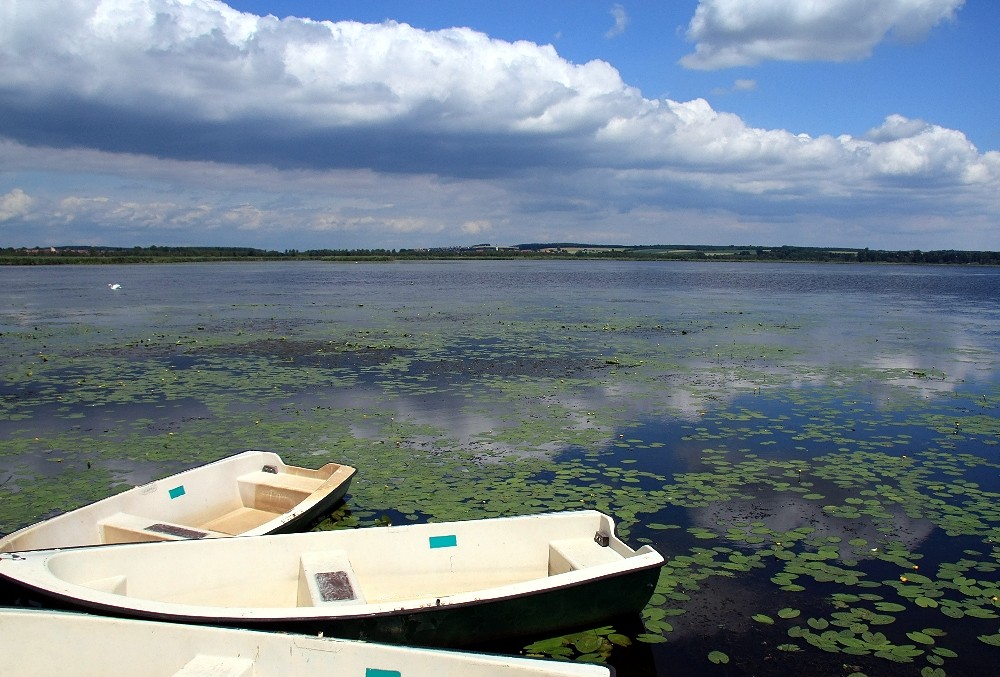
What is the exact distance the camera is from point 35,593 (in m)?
5.26

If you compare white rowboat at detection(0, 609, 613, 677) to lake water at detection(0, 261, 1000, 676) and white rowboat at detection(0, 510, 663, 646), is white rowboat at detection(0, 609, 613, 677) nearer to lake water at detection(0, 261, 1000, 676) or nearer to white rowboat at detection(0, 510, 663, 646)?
white rowboat at detection(0, 510, 663, 646)

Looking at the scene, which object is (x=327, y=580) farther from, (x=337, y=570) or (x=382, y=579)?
(x=382, y=579)

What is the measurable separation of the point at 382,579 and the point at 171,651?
7.19ft

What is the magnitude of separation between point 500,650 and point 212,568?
2.50m

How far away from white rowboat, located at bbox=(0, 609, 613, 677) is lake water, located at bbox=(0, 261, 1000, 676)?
1.87m

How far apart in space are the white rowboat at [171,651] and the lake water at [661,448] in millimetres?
1870

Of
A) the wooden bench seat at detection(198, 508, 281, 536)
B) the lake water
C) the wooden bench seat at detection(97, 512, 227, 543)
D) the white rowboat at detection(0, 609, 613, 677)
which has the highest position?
the white rowboat at detection(0, 609, 613, 677)

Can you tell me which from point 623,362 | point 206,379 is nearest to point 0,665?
point 206,379

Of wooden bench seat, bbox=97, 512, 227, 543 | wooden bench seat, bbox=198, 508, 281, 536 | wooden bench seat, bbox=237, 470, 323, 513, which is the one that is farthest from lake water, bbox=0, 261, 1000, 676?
wooden bench seat, bbox=97, 512, 227, 543

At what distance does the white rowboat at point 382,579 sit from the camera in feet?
17.3

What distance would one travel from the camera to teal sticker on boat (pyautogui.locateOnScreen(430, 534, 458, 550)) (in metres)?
6.87

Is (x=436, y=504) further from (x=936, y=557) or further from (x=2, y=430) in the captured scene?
(x=2, y=430)

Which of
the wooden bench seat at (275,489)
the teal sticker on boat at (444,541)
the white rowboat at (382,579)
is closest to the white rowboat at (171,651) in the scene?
the white rowboat at (382,579)

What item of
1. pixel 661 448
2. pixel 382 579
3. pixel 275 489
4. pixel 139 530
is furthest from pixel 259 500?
pixel 661 448
